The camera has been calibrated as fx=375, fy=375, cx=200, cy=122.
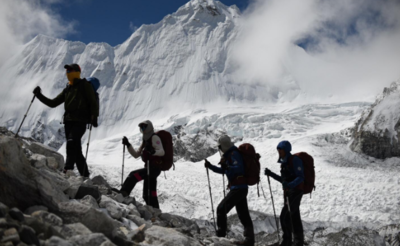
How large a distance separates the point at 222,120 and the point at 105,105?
45.1 metres

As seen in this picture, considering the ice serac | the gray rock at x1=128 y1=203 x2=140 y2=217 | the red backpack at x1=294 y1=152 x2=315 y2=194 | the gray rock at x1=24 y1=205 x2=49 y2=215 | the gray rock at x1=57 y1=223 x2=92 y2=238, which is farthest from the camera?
the ice serac

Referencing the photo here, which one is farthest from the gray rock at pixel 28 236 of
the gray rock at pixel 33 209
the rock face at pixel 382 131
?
the rock face at pixel 382 131

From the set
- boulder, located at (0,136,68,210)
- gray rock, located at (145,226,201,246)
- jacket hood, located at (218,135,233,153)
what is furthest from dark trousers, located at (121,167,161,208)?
boulder, located at (0,136,68,210)

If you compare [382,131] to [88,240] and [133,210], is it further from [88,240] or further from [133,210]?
[88,240]

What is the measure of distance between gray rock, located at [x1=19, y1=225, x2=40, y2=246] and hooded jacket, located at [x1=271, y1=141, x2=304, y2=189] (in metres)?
3.71

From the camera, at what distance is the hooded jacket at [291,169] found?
17.5ft

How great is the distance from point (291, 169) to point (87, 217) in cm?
324

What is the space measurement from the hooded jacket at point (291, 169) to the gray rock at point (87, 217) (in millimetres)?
2893

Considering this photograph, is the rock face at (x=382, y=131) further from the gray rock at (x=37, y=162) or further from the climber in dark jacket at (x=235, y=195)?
the gray rock at (x=37, y=162)

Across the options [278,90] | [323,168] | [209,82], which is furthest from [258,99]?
[323,168]

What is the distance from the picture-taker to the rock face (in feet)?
100

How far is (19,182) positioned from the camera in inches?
131

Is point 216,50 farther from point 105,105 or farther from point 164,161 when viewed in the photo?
point 164,161

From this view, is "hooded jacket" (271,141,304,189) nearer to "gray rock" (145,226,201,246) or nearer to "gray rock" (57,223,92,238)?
"gray rock" (145,226,201,246)
